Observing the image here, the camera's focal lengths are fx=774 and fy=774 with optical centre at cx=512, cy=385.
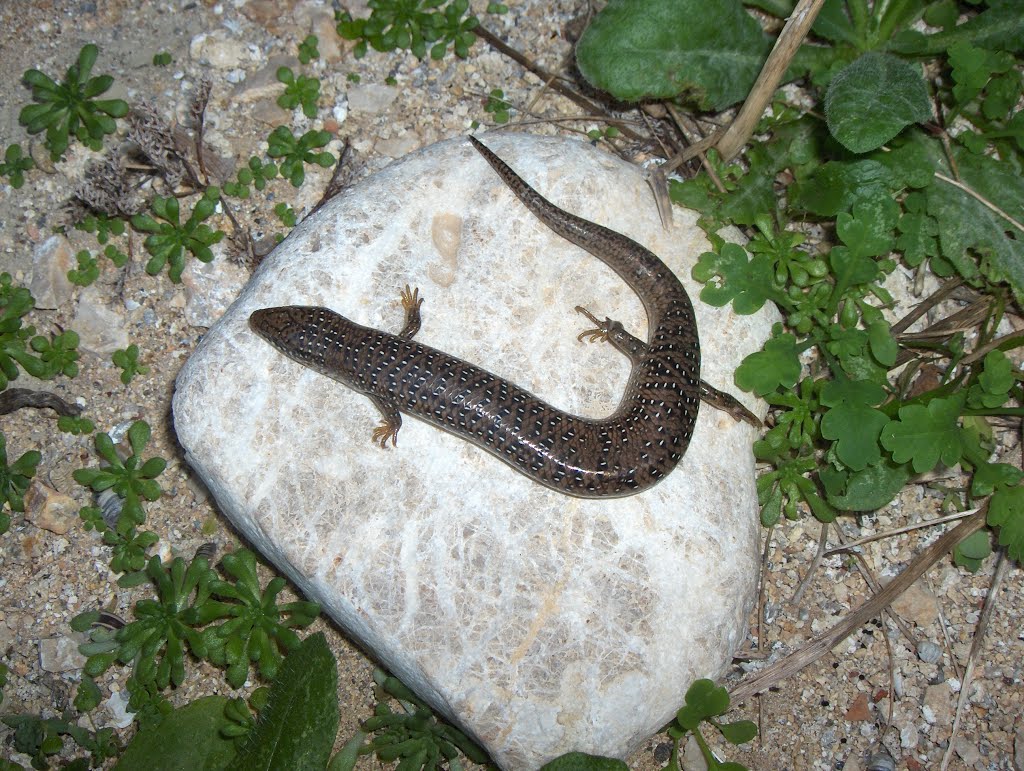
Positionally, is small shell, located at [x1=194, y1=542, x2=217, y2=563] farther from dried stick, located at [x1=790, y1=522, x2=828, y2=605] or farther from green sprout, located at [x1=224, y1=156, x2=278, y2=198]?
dried stick, located at [x1=790, y1=522, x2=828, y2=605]

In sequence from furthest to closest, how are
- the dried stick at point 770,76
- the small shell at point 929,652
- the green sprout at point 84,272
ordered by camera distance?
the green sprout at point 84,272, the small shell at point 929,652, the dried stick at point 770,76

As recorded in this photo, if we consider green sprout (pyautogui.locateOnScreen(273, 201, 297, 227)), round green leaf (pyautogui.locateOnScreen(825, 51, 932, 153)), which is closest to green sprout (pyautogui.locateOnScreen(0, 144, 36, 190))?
green sprout (pyautogui.locateOnScreen(273, 201, 297, 227))

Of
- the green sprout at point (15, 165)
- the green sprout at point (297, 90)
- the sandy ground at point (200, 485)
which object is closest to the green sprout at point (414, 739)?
the sandy ground at point (200, 485)

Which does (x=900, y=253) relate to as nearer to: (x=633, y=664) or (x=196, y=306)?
(x=633, y=664)

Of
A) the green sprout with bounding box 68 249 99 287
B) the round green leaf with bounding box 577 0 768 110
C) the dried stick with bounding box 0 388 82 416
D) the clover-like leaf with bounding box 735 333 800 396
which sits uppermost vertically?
the round green leaf with bounding box 577 0 768 110

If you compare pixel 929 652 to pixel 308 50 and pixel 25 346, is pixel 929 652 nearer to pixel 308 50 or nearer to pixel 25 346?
pixel 308 50

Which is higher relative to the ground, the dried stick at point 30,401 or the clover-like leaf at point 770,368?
the clover-like leaf at point 770,368

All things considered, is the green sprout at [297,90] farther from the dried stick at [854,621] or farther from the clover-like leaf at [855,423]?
the dried stick at [854,621]
